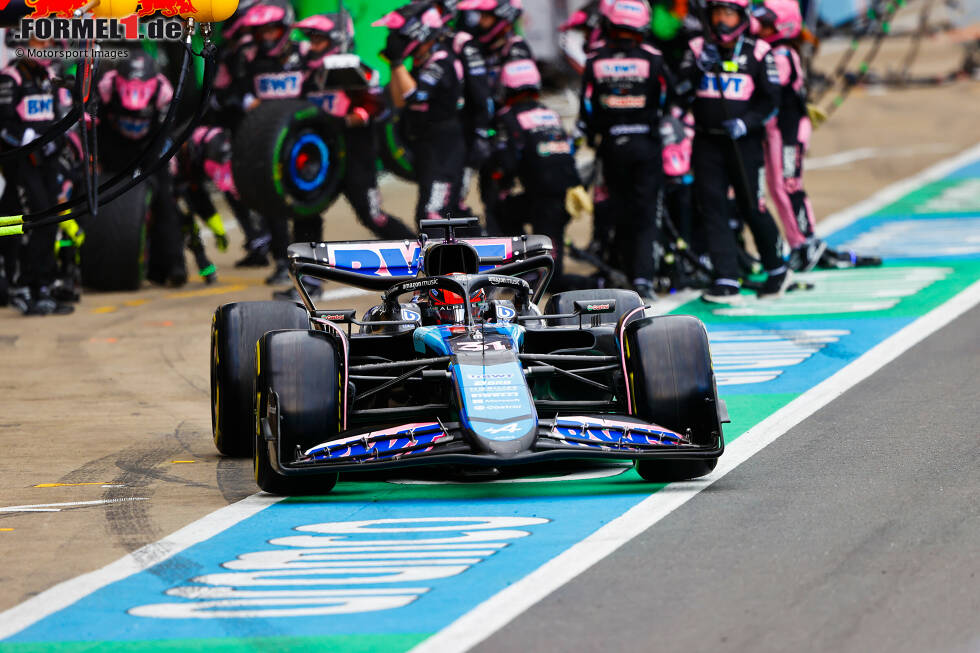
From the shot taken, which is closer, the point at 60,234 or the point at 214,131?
the point at 60,234

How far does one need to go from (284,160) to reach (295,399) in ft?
26.6

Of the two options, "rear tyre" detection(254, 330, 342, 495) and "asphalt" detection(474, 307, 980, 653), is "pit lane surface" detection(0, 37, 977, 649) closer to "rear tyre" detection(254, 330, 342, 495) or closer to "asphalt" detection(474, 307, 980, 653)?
"rear tyre" detection(254, 330, 342, 495)

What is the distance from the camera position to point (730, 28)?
46.6 ft

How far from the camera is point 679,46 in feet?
52.2

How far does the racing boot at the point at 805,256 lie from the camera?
1617cm

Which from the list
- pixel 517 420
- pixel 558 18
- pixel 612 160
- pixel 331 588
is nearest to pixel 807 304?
pixel 612 160

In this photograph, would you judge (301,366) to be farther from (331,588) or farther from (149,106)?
(149,106)

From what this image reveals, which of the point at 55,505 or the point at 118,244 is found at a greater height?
the point at 118,244

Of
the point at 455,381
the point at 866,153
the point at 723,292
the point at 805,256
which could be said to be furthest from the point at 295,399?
the point at 866,153

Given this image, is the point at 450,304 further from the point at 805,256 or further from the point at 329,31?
the point at 805,256

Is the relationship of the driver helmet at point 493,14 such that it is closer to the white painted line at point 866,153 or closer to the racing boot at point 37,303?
the racing boot at point 37,303

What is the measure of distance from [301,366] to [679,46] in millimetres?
8677

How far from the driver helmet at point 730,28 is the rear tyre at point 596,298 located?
16.7 ft

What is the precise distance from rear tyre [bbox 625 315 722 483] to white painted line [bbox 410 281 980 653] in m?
0.14
